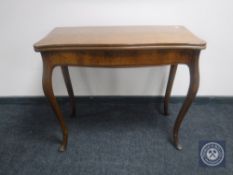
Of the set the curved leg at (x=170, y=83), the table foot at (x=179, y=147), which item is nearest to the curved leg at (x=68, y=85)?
the curved leg at (x=170, y=83)

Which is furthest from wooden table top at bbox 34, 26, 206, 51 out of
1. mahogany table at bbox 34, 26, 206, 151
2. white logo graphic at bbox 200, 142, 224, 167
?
white logo graphic at bbox 200, 142, 224, 167

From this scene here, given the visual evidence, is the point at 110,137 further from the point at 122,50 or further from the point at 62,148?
the point at 122,50

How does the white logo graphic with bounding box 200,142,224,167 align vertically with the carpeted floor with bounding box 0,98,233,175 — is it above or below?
above

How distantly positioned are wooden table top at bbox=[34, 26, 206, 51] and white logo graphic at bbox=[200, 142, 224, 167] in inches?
23.1

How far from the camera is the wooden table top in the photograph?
89 centimetres

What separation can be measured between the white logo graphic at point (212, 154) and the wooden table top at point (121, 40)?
587mm

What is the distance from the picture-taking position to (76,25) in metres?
1.37

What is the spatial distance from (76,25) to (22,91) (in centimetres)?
75

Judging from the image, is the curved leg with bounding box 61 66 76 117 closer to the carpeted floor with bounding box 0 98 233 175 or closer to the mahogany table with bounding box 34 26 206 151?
the carpeted floor with bounding box 0 98 233 175

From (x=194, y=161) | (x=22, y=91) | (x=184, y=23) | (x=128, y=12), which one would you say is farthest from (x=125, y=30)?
(x=22, y=91)

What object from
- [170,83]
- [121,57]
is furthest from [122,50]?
[170,83]

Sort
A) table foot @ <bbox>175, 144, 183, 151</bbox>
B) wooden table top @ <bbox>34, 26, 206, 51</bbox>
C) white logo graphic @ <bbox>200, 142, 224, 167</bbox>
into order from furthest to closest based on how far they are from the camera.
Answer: table foot @ <bbox>175, 144, 183, 151</bbox> → white logo graphic @ <bbox>200, 142, 224, 167</bbox> → wooden table top @ <bbox>34, 26, 206, 51</bbox>

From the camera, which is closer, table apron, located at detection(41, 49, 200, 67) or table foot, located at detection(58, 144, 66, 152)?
table apron, located at detection(41, 49, 200, 67)

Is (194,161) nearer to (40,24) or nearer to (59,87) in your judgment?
(59,87)
